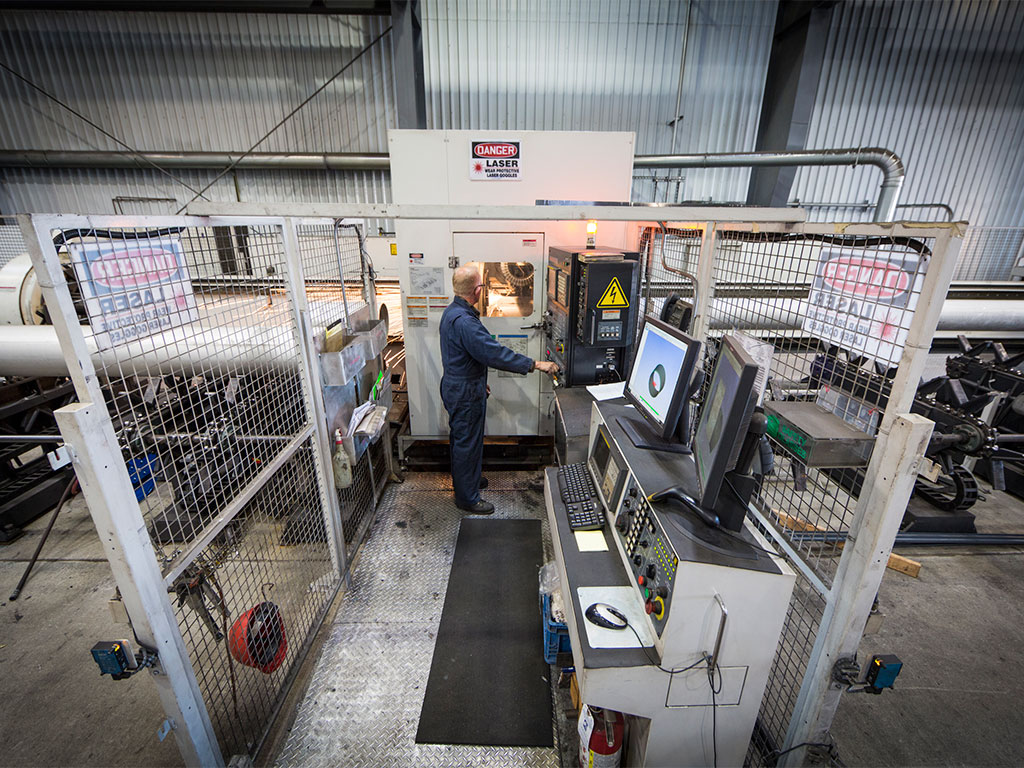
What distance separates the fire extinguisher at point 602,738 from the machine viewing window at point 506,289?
7.59ft

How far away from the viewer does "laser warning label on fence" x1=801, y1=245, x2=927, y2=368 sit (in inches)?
39.6

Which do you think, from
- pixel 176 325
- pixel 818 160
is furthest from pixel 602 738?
pixel 818 160

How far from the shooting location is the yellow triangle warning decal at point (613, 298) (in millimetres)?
2295

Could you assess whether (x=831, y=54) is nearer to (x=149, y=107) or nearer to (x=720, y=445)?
(x=720, y=445)

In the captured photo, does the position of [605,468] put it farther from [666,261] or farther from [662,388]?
[666,261]

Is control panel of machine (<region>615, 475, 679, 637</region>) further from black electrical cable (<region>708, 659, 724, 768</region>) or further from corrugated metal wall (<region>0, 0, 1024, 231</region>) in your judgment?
corrugated metal wall (<region>0, 0, 1024, 231</region>)

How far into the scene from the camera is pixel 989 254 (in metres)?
5.50

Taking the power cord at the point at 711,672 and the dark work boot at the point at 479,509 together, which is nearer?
the power cord at the point at 711,672

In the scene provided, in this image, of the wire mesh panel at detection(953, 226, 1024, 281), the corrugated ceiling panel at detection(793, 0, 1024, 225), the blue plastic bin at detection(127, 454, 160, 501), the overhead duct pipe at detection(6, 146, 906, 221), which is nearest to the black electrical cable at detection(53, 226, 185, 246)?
the blue plastic bin at detection(127, 454, 160, 501)

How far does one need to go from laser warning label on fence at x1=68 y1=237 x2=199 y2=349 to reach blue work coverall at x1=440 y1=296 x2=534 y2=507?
1.49m

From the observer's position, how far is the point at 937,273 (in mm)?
901

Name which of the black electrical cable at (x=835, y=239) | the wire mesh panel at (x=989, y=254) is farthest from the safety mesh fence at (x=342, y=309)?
the wire mesh panel at (x=989, y=254)

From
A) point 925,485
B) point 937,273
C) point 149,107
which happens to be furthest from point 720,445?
point 149,107

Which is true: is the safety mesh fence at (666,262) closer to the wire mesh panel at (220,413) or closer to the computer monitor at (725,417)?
the computer monitor at (725,417)
